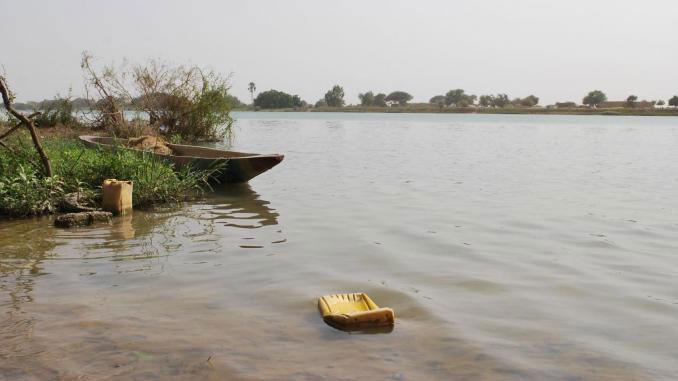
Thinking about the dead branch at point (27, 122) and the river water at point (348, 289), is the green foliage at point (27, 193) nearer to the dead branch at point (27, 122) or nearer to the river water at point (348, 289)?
the dead branch at point (27, 122)

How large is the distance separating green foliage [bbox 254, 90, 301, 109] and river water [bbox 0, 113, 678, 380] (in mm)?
98241

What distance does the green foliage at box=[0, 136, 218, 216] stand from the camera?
7668 mm

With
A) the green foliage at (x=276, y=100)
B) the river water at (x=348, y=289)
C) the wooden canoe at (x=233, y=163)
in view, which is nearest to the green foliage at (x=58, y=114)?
the wooden canoe at (x=233, y=163)

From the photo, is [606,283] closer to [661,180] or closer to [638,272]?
[638,272]

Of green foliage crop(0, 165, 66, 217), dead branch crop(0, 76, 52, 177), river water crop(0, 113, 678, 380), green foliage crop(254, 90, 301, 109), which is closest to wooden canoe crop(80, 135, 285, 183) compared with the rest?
river water crop(0, 113, 678, 380)

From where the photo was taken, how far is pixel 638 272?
233 inches

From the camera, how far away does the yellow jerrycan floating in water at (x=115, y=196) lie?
7.91 m

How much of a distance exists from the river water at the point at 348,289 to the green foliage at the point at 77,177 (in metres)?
0.28

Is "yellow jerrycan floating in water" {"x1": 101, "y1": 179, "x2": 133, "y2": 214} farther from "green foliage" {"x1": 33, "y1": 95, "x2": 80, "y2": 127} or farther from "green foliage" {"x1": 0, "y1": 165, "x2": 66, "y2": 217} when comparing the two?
"green foliage" {"x1": 33, "y1": 95, "x2": 80, "y2": 127}

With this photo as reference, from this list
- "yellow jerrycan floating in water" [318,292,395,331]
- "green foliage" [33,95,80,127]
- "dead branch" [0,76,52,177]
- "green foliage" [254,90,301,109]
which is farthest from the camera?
"green foliage" [254,90,301,109]

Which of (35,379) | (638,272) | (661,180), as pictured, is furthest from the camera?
(661,180)

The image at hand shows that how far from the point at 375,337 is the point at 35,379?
202 cm

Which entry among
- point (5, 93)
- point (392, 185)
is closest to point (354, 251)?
point (5, 93)

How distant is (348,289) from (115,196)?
397cm
